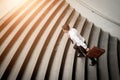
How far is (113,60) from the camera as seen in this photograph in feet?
18.9

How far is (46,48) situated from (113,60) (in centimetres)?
237

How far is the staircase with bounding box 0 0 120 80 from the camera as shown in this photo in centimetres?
487

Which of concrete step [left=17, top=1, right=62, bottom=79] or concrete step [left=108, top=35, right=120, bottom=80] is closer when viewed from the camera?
concrete step [left=17, top=1, right=62, bottom=79]

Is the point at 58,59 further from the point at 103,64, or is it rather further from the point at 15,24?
the point at 15,24

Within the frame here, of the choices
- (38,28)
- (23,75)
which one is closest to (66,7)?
(38,28)

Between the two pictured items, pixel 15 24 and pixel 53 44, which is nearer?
pixel 53 44

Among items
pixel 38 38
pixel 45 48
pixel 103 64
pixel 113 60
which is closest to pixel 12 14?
A: pixel 38 38

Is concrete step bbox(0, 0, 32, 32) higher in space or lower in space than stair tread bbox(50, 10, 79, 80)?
higher

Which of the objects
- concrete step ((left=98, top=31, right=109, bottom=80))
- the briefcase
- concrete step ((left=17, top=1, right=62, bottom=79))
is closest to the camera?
the briefcase

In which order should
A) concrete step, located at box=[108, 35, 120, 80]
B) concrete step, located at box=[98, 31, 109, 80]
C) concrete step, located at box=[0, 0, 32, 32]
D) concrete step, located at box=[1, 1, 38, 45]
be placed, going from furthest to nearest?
concrete step, located at box=[0, 0, 32, 32] → concrete step, located at box=[1, 1, 38, 45] → concrete step, located at box=[108, 35, 120, 80] → concrete step, located at box=[98, 31, 109, 80]

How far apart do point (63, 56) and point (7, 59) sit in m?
1.76

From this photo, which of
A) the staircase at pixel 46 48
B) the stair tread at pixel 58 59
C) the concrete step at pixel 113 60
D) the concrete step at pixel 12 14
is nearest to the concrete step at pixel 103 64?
the staircase at pixel 46 48

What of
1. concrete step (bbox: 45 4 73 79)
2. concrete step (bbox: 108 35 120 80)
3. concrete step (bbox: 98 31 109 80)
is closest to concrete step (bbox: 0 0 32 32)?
concrete step (bbox: 45 4 73 79)

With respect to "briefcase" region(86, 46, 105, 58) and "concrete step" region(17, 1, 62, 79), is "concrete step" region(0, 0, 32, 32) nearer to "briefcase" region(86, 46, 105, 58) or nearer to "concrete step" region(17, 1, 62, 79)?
"concrete step" region(17, 1, 62, 79)
